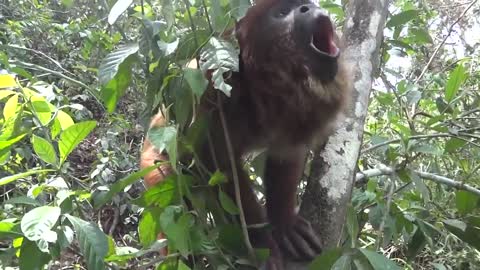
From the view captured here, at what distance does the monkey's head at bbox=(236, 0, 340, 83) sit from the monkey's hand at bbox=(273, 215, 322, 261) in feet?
1.98

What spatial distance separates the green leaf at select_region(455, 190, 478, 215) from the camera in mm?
2230

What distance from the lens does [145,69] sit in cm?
176

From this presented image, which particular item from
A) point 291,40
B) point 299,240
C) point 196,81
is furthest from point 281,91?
point 196,81

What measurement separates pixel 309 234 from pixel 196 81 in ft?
2.31

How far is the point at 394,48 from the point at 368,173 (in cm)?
80

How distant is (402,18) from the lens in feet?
8.38

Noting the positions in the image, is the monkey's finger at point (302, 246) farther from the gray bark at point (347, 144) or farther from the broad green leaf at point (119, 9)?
the broad green leaf at point (119, 9)

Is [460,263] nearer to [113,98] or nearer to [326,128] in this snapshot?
[326,128]

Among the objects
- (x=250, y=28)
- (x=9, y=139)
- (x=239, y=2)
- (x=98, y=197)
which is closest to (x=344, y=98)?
(x=250, y=28)

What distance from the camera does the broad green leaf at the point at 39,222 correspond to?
1.41 meters

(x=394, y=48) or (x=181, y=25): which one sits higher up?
(x=181, y=25)

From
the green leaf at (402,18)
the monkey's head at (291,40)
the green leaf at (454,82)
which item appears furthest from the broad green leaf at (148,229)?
the green leaf at (402,18)

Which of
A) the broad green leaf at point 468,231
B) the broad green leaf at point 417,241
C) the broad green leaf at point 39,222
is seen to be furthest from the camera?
the broad green leaf at point 417,241

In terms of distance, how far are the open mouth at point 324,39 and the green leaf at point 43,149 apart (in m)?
1.07
